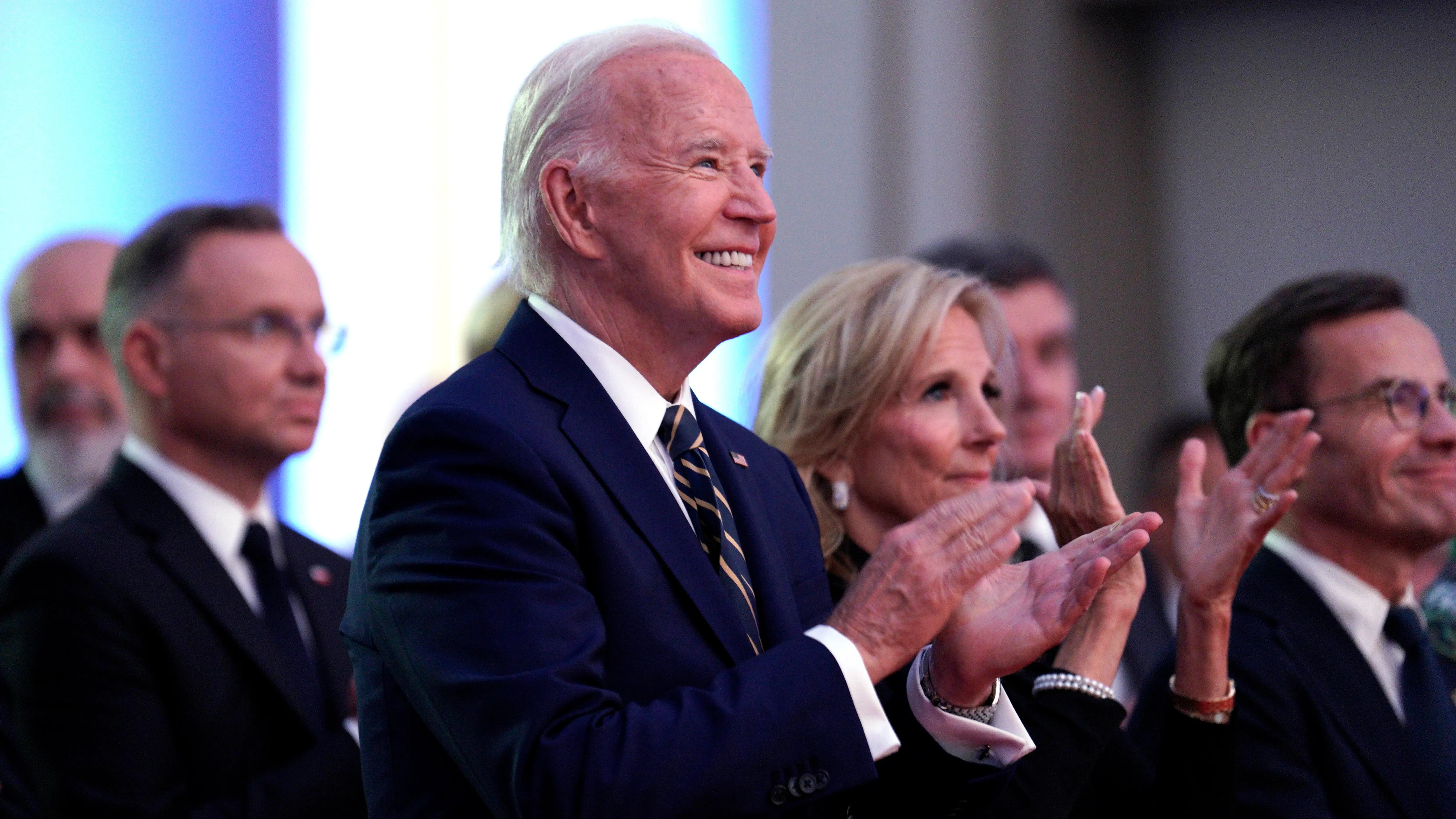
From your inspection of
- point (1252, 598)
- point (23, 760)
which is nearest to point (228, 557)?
point (23, 760)

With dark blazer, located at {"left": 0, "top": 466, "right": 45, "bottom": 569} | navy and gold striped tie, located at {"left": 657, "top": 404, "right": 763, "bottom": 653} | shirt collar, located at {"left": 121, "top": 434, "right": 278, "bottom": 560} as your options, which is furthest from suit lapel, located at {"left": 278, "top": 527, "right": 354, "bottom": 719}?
navy and gold striped tie, located at {"left": 657, "top": 404, "right": 763, "bottom": 653}

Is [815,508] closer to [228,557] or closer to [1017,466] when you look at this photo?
[1017,466]

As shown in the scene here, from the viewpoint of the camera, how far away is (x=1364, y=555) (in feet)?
9.27

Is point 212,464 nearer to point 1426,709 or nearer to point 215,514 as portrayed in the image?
point 215,514

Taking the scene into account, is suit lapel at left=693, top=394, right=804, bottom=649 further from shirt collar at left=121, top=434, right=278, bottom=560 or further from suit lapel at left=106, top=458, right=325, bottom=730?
shirt collar at left=121, top=434, right=278, bottom=560

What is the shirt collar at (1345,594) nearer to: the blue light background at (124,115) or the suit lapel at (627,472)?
the suit lapel at (627,472)

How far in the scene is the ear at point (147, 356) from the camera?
10.0ft

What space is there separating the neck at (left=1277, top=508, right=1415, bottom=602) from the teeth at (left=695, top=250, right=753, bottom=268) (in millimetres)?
1553

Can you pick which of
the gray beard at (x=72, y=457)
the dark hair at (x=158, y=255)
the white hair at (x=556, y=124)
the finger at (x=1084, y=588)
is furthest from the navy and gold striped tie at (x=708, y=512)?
the gray beard at (x=72, y=457)

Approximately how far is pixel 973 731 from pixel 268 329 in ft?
6.25

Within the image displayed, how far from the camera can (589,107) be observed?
5.97 ft

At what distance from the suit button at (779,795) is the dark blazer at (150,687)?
120 cm

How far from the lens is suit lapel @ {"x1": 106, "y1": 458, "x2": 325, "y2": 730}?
8.71ft

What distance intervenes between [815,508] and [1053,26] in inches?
156
